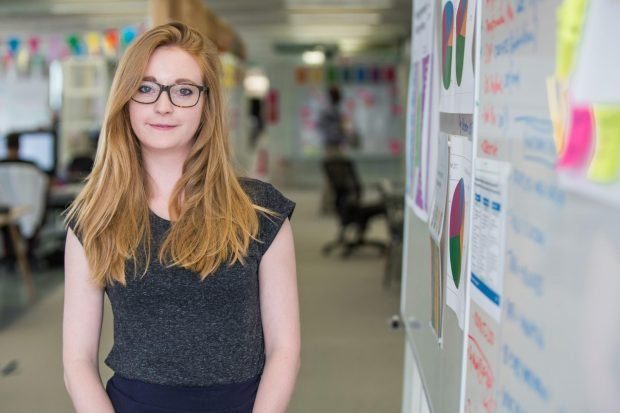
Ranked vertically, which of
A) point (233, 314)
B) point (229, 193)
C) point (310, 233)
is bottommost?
point (310, 233)

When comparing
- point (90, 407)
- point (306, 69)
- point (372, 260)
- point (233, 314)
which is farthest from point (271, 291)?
point (306, 69)

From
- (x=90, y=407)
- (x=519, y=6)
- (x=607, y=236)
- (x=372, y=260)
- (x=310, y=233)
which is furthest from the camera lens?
(x=310, y=233)

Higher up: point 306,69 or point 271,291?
point 306,69

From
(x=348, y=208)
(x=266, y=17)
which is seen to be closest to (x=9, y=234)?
(x=348, y=208)

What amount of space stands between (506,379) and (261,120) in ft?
48.9

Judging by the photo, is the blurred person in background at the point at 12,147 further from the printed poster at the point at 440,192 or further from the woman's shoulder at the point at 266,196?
the printed poster at the point at 440,192

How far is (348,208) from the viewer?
8.28 meters

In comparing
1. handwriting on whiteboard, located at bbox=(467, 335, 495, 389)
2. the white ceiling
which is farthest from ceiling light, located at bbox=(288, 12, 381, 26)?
handwriting on whiteboard, located at bbox=(467, 335, 495, 389)

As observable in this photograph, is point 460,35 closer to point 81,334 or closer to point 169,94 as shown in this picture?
point 169,94

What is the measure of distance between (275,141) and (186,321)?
13.9 meters

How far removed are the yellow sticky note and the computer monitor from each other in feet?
24.3

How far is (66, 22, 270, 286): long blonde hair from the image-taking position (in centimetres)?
158

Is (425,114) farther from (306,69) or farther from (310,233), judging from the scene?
(306,69)

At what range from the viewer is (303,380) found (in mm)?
4328
